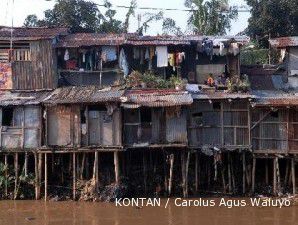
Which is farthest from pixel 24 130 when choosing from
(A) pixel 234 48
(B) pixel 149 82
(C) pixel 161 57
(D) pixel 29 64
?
(A) pixel 234 48

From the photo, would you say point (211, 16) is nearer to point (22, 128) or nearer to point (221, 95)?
point (221, 95)

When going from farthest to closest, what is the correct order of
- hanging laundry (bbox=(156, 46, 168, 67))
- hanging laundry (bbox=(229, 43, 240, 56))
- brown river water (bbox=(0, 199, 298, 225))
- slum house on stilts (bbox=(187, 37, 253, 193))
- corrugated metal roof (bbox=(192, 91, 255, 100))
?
hanging laundry (bbox=(156, 46, 168, 67)) → hanging laundry (bbox=(229, 43, 240, 56)) → slum house on stilts (bbox=(187, 37, 253, 193)) → corrugated metal roof (bbox=(192, 91, 255, 100)) → brown river water (bbox=(0, 199, 298, 225))

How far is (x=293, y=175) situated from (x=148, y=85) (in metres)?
7.36

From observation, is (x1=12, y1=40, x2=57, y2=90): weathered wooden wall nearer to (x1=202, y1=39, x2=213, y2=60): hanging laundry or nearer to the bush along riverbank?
the bush along riverbank

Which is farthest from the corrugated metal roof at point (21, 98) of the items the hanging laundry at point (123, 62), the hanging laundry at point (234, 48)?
the hanging laundry at point (234, 48)

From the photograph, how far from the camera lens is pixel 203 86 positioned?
21.8m

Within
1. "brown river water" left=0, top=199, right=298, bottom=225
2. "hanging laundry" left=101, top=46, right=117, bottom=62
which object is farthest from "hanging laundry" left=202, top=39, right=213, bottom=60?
"brown river water" left=0, top=199, right=298, bottom=225

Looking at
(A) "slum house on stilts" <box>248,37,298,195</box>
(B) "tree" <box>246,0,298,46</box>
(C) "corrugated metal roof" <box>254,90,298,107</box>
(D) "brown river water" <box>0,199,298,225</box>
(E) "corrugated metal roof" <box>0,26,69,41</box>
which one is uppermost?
(B) "tree" <box>246,0,298,46</box>

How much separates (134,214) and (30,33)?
1019 cm

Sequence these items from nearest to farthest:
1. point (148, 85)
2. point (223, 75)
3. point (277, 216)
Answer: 1. point (277, 216)
2. point (148, 85)
3. point (223, 75)

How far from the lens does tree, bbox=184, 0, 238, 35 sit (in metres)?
31.1

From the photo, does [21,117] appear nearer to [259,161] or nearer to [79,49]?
[79,49]

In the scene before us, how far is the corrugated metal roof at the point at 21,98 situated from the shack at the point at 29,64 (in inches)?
13.4

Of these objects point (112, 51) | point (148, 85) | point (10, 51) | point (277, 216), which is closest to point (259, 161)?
point (277, 216)
